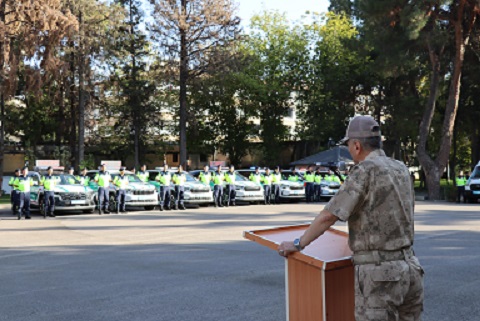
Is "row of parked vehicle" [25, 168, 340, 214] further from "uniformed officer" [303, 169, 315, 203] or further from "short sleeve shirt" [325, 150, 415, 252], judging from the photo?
"short sleeve shirt" [325, 150, 415, 252]

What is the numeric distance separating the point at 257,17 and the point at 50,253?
4222 cm

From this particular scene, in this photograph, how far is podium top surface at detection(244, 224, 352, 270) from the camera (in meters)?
3.85

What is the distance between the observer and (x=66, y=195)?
868 inches

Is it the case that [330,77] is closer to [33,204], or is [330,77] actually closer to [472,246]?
[33,204]

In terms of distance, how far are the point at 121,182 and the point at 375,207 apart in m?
20.2

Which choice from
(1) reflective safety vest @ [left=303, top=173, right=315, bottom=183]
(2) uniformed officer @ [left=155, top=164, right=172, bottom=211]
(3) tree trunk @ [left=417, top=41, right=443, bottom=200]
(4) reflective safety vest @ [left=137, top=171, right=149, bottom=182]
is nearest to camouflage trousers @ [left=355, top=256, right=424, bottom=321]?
(2) uniformed officer @ [left=155, top=164, right=172, bottom=211]

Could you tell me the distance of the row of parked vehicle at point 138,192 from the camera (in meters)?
22.2

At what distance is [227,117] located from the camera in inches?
2087

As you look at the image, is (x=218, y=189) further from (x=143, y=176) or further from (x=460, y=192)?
(x=460, y=192)

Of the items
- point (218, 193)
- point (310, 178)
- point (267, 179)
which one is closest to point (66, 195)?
point (218, 193)

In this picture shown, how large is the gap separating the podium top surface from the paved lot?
7.31 ft

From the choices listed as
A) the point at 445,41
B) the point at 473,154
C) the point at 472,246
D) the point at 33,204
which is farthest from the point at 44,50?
the point at 473,154

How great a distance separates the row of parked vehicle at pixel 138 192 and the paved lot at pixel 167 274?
6.12 m

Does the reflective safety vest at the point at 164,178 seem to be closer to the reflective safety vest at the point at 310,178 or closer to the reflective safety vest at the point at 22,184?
the reflective safety vest at the point at 22,184
